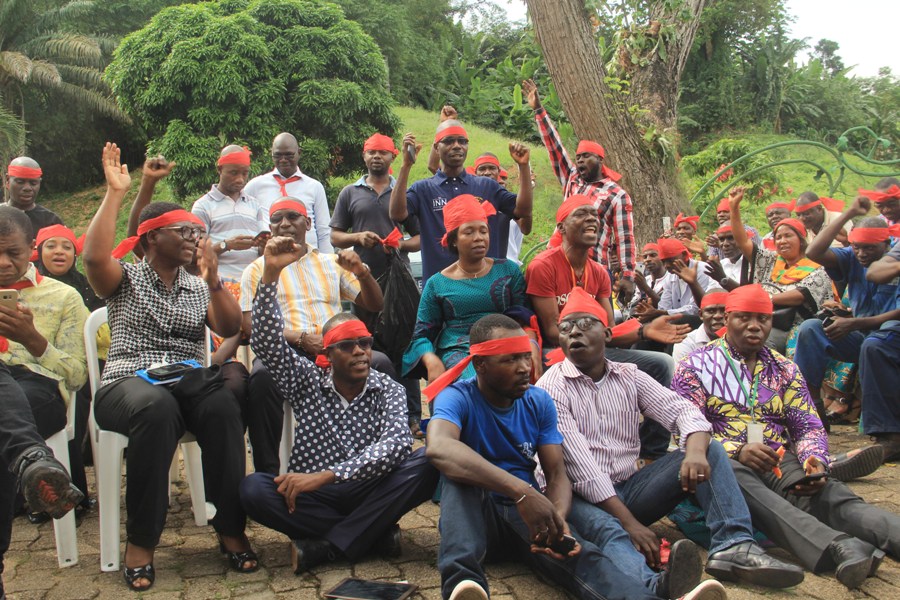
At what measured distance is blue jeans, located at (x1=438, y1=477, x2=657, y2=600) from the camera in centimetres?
322

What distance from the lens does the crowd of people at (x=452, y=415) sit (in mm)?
3518

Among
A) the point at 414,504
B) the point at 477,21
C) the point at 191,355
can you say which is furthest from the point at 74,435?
the point at 477,21

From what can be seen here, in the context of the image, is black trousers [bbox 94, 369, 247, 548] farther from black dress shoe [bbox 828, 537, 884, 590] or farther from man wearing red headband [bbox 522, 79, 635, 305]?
man wearing red headband [bbox 522, 79, 635, 305]

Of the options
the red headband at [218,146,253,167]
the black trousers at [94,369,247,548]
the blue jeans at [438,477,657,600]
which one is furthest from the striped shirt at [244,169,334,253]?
the blue jeans at [438,477,657,600]

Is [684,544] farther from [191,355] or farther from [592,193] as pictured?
[592,193]

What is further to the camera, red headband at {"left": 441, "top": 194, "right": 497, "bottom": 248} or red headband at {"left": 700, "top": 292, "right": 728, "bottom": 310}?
red headband at {"left": 700, "top": 292, "right": 728, "bottom": 310}

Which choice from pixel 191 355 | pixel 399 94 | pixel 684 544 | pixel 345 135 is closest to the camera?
pixel 684 544

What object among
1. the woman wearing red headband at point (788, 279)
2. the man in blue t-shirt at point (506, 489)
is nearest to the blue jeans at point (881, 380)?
the woman wearing red headband at point (788, 279)

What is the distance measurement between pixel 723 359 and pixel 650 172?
18.8 feet

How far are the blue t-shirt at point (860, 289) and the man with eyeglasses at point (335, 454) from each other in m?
3.69

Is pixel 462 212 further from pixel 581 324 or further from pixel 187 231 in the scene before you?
pixel 187 231

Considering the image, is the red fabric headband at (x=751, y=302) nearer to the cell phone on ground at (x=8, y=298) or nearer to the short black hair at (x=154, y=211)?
the short black hair at (x=154, y=211)

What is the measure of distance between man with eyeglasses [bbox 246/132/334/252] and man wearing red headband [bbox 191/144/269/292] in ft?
1.81

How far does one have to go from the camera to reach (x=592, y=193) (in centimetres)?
635
